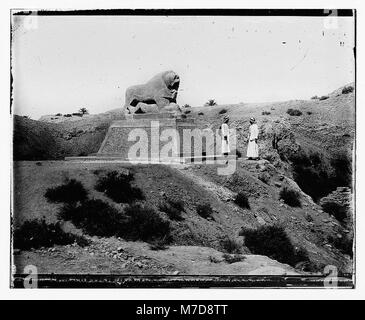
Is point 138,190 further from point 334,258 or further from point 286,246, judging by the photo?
point 334,258

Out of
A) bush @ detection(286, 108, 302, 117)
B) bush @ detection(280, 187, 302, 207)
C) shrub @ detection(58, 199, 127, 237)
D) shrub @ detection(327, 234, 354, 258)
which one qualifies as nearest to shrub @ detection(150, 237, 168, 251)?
shrub @ detection(58, 199, 127, 237)

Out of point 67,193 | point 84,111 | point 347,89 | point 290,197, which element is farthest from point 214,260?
point 84,111

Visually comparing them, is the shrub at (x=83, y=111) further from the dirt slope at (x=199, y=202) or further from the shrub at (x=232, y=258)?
the shrub at (x=232, y=258)

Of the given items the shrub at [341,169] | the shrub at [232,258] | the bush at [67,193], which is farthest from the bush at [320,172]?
the bush at [67,193]

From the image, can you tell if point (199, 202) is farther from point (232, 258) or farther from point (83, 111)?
point (83, 111)

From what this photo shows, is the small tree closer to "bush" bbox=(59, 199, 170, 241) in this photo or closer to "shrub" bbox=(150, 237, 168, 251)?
"bush" bbox=(59, 199, 170, 241)

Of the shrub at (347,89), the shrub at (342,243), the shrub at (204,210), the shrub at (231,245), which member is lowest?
the shrub at (342,243)

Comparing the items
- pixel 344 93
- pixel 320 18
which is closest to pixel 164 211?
pixel 320 18

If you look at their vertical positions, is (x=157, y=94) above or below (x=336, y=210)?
above
